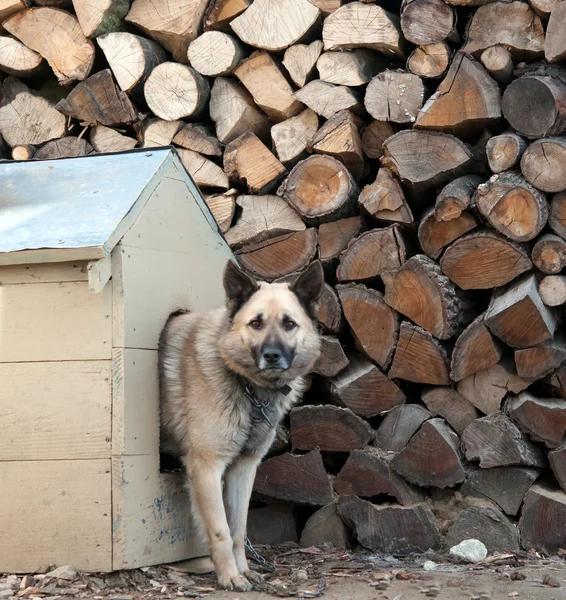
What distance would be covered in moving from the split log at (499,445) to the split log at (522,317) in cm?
42

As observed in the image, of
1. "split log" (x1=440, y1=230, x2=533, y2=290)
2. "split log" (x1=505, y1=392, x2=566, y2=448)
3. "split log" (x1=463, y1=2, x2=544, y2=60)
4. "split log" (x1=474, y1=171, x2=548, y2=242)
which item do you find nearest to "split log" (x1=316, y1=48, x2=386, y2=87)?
"split log" (x1=463, y1=2, x2=544, y2=60)

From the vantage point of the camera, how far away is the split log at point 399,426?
425 centimetres

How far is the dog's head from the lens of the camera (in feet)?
11.6

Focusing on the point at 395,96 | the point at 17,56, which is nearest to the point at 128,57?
the point at 17,56

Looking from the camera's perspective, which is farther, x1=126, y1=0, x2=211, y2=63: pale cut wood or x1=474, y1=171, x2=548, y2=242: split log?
x1=126, y1=0, x2=211, y2=63: pale cut wood

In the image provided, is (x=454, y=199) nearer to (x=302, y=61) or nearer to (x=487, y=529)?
(x=302, y=61)

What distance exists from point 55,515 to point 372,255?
6.65 feet

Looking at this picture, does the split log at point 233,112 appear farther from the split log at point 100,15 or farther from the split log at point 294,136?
the split log at point 100,15

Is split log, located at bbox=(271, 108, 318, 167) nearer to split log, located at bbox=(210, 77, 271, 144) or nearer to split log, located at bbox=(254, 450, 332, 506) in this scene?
split log, located at bbox=(210, 77, 271, 144)

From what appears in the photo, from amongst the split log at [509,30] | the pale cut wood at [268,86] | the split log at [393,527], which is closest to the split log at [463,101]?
the split log at [509,30]

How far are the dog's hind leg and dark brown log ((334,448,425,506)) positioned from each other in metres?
0.70

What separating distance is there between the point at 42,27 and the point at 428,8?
7.78 feet

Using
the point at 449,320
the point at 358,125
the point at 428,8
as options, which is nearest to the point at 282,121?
the point at 358,125

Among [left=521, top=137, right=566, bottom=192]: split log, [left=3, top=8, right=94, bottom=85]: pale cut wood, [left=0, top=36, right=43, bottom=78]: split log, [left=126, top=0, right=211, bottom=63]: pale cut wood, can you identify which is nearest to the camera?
[left=521, top=137, right=566, bottom=192]: split log
